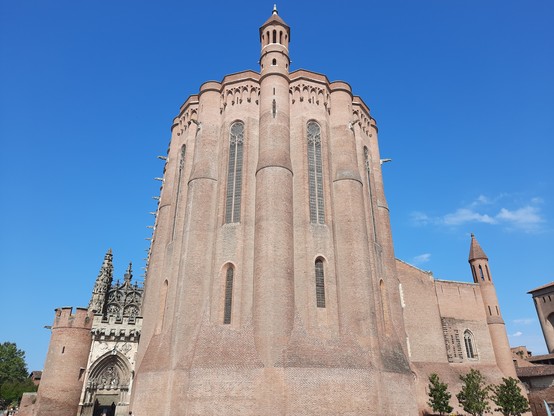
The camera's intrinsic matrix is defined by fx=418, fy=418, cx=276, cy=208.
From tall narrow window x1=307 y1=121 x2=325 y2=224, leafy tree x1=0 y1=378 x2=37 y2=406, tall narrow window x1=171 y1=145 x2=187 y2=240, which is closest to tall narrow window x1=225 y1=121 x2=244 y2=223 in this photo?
tall narrow window x1=171 y1=145 x2=187 y2=240

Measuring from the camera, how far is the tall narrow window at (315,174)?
2195 centimetres

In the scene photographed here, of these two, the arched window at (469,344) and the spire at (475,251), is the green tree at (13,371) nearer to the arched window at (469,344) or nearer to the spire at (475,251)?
the arched window at (469,344)

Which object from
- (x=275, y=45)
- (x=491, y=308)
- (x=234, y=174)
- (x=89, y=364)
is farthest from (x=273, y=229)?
(x=491, y=308)

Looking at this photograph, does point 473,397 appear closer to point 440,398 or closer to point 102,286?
point 440,398

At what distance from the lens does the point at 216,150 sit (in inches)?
935

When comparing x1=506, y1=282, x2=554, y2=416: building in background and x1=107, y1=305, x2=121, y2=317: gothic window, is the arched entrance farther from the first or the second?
x1=506, y1=282, x2=554, y2=416: building in background

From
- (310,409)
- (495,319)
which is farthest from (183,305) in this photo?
(495,319)

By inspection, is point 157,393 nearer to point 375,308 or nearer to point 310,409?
point 310,409

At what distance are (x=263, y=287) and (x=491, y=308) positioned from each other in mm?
24393

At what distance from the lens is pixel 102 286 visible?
2678cm

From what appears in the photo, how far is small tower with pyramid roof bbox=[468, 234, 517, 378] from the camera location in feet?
105

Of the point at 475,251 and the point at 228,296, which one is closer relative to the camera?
the point at 228,296

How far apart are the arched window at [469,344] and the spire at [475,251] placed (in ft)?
23.7

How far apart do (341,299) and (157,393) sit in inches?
366
